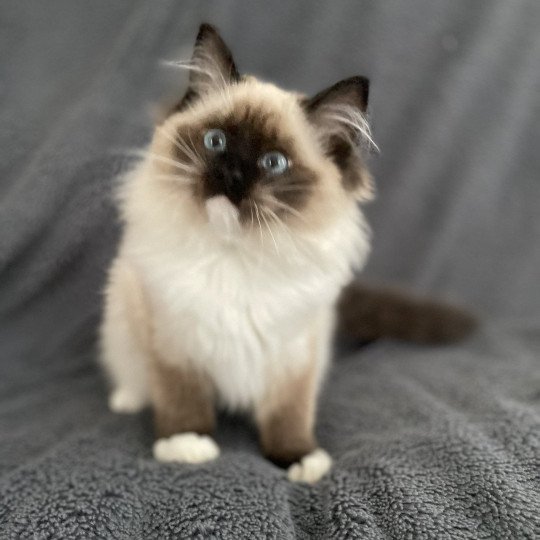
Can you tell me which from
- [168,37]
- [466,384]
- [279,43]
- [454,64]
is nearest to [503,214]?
[454,64]

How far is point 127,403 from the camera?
1.27m

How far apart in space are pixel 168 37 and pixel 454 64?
79cm

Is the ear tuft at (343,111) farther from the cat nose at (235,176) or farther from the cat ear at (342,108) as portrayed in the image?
the cat nose at (235,176)

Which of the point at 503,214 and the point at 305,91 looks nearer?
the point at 305,91

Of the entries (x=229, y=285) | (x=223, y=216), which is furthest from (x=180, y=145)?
(x=229, y=285)

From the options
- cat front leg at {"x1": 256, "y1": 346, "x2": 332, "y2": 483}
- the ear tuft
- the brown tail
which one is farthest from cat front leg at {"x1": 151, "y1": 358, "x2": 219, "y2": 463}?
the brown tail

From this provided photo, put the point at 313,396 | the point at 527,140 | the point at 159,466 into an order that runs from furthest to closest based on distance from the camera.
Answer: the point at 527,140 → the point at 313,396 → the point at 159,466

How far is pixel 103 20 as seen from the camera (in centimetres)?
123

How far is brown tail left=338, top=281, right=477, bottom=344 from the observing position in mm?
1601

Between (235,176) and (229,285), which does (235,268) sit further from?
(235,176)

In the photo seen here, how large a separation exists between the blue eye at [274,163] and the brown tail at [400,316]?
73 cm

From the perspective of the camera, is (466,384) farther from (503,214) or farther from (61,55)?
(61,55)

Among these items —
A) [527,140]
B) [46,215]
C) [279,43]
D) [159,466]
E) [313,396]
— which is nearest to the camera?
[159,466]

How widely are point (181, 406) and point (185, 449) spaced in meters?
0.09
